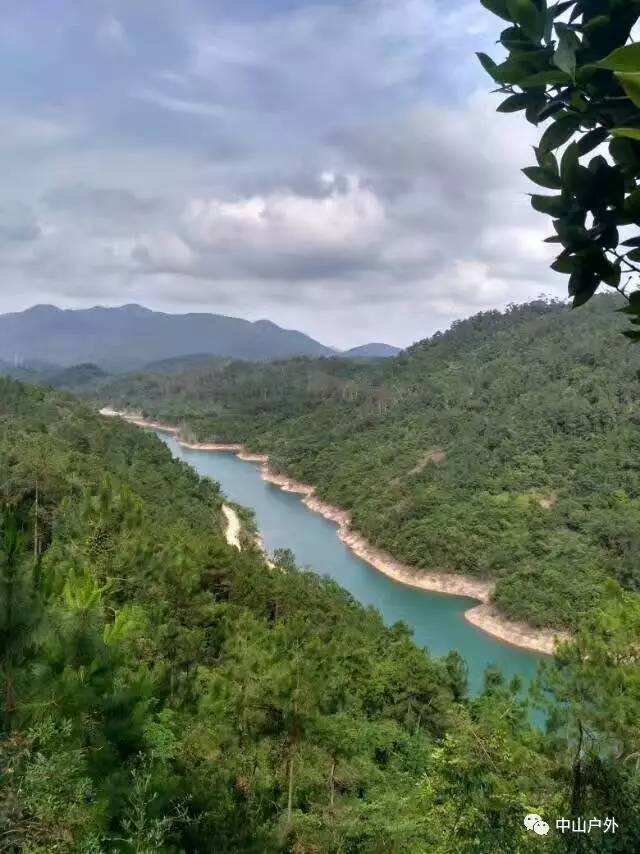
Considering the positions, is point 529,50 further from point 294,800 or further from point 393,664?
point 393,664

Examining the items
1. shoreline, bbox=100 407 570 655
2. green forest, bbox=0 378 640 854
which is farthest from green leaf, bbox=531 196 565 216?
shoreline, bbox=100 407 570 655

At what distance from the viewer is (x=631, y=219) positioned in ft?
2.90

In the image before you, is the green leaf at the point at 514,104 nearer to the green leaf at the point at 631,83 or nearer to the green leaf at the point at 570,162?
the green leaf at the point at 570,162

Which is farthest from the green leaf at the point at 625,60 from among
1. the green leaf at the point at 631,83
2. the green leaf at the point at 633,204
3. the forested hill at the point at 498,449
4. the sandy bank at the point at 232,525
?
the sandy bank at the point at 232,525

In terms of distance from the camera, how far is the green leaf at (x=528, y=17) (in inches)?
34.6

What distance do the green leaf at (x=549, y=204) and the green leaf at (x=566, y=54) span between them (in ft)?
0.53

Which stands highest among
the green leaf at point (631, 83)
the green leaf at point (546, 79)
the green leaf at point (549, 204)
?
the green leaf at point (546, 79)

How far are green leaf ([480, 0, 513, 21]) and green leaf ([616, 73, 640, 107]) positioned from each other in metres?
0.46

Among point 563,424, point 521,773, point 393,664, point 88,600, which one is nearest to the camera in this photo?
point 88,600

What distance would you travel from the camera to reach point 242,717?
7.06m

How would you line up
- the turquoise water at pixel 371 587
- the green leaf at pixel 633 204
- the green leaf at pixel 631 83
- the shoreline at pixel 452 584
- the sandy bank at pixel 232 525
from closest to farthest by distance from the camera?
the green leaf at pixel 631 83
the green leaf at pixel 633 204
the turquoise water at pixel 371 587
the shoreline at pixel 452 584
the sandy bank at pixel 232 525

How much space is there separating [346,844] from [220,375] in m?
85.8

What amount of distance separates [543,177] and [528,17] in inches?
8.6

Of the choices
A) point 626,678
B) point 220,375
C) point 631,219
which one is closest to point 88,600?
point 631,219
